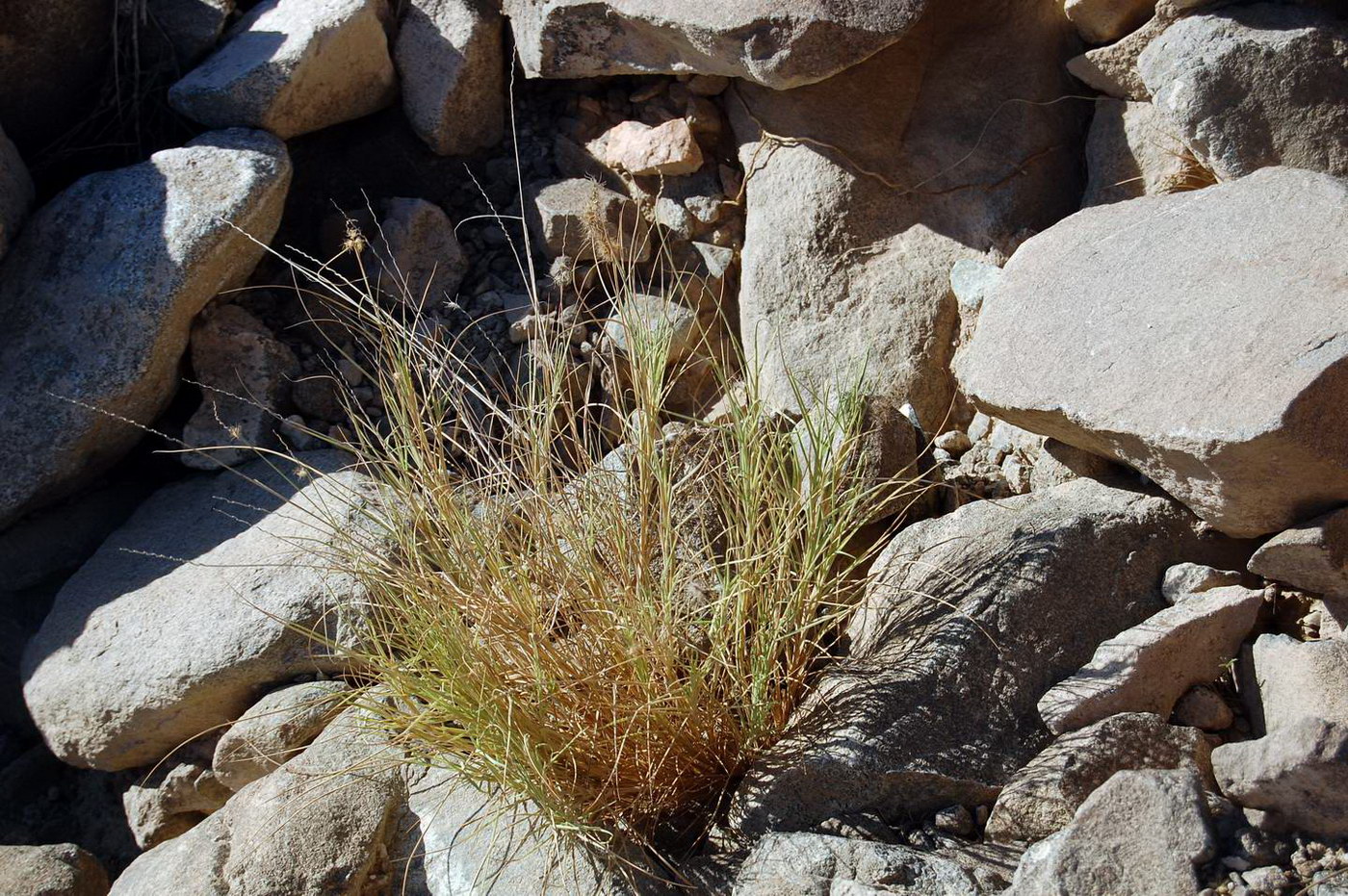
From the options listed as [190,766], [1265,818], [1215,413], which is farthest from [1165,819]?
[190,766]

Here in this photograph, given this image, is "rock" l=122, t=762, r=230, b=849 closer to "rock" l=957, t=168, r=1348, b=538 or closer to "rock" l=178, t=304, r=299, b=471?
"rock" l=178, t=304, r=299, b=471

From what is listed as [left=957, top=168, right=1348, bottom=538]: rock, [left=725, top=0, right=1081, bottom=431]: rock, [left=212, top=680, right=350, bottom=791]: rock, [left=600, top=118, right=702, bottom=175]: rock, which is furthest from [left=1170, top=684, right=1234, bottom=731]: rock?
[left=600, top=118, right=702, bottom=175]: rock

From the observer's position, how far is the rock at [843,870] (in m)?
Result: 1.63

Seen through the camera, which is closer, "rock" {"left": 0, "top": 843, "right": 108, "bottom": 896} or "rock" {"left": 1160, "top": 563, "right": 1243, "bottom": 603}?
"rock" {"left": 1160, "top": 563, "right": 1243, "bottom": 603}

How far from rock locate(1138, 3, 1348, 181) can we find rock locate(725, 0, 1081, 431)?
1.28ft

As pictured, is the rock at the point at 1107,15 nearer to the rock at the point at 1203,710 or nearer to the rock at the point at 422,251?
the rock at the point at 1203,710

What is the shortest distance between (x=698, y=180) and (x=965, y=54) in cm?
61

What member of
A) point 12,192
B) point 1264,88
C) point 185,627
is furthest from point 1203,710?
point 12,192

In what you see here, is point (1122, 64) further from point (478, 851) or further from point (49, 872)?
point (49, 872)

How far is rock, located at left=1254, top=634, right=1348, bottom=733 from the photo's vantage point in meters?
1.65

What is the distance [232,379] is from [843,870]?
167cm

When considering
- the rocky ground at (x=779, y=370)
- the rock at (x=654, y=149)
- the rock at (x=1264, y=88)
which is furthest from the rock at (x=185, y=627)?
the rock at (x=1264, y=88)

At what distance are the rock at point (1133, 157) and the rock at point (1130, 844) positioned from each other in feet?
3.82

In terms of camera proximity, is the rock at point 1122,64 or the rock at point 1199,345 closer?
the rock at point 1199,345
